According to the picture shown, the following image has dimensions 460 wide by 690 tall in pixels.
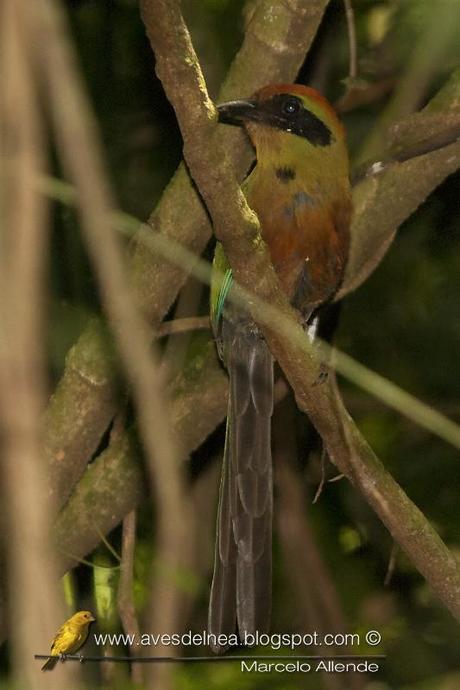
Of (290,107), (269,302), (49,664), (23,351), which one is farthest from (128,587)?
(23,351)

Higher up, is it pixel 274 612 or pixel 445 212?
pixel 445 212

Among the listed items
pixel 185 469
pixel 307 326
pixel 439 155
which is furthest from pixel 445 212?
pixel 185 469

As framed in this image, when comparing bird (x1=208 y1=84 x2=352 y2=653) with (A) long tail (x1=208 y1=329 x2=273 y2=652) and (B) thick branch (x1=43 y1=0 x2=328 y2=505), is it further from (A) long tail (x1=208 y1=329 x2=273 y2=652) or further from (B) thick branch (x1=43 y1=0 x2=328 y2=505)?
(B) thick branch (x1=43 y1=0 x2=328 y2=505)

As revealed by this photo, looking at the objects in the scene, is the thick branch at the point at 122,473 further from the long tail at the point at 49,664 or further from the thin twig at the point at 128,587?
the long tail at the point at 49,664

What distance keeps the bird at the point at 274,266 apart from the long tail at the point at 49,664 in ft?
5.19

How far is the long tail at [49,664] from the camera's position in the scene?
49.1 inches

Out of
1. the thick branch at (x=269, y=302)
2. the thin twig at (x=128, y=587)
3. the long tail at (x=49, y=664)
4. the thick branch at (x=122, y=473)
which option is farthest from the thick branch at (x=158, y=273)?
the long tail at (x=49, y=664)

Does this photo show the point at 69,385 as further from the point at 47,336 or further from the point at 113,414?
the point at 47,336

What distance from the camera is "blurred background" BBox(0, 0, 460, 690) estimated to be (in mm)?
3779

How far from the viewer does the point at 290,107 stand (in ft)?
10.5

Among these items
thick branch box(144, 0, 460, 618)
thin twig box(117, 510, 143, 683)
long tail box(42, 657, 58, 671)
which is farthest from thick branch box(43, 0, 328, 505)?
long tail box(42, 657, 58, 671)

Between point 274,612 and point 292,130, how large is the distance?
1.63m

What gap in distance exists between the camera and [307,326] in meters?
3.45

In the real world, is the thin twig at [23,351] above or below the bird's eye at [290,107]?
below
